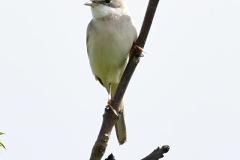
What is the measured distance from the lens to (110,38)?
540 cm

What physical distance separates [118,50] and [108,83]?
1066mm

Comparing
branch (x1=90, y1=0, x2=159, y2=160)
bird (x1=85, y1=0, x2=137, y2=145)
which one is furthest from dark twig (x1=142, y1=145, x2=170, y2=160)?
bird (x1=85, y1=0, x2=137, y2=145)

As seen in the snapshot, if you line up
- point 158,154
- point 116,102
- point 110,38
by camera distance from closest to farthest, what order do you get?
point 158,154 < point 116,102 < point 110,38

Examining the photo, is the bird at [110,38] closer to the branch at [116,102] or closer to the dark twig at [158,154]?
the branch at [116,102]

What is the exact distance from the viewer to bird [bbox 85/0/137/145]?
529cm

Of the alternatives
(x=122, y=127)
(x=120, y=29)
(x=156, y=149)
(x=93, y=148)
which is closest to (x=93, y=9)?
(x=120, y=29)

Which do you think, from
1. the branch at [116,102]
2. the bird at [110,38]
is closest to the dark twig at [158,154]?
the branch at [116,102]

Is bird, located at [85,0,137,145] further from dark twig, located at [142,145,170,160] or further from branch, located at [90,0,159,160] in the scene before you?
dark twig, located at [142,145,170,160]

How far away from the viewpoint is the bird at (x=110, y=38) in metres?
5.29

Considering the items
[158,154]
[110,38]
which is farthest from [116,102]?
[110,38]

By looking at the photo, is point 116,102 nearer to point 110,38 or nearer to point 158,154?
point 158,154

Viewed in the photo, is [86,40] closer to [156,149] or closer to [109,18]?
[109,18]

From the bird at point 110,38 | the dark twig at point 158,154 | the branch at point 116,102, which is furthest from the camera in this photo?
the bird at point 110,38

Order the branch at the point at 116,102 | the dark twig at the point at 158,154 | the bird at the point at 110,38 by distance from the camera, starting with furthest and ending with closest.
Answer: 1. the bird at the point at 110,38
2. the branch at the point at 116,102
3. the dark twig at the point at 158,154
